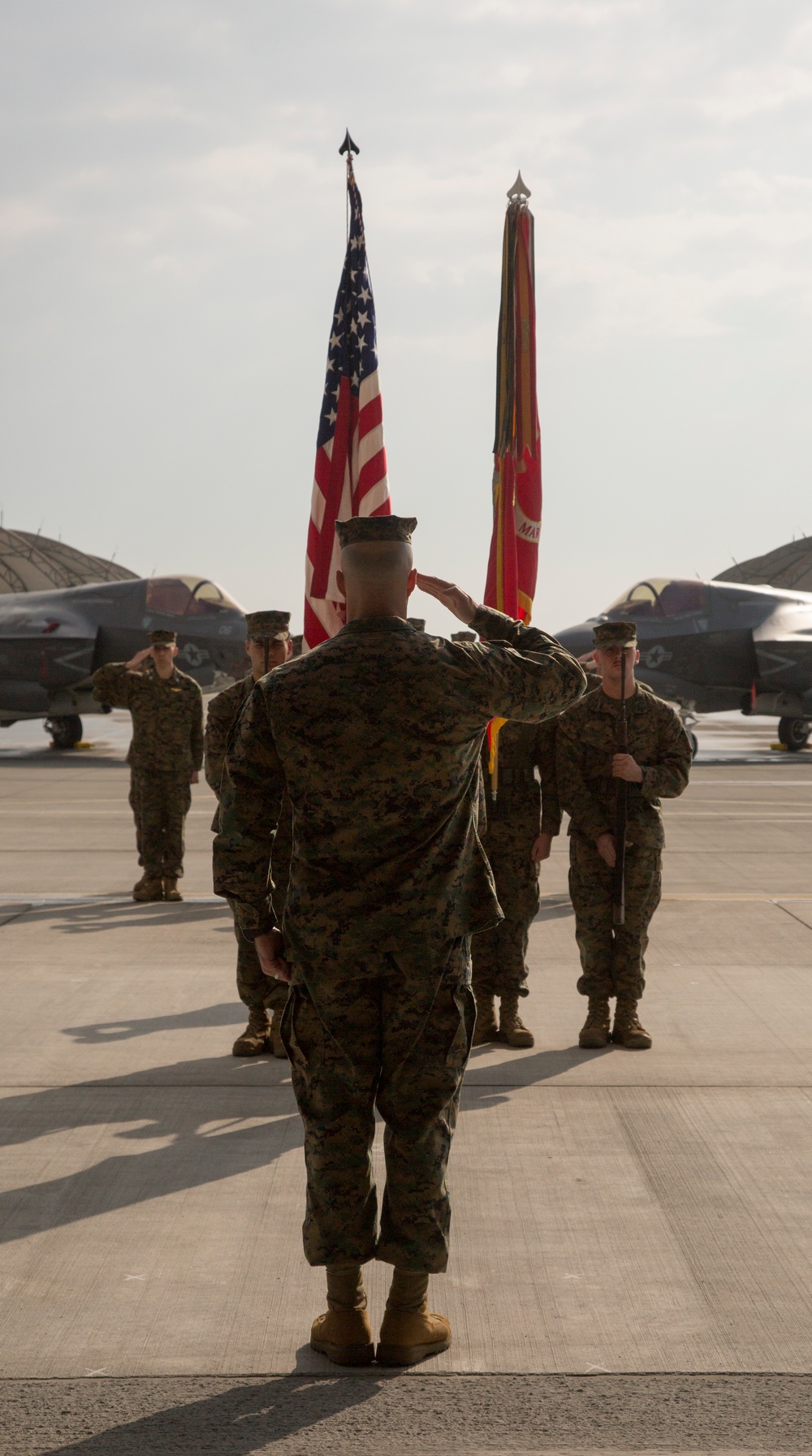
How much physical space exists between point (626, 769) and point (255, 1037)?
82.5 inches

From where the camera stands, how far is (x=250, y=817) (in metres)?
3.35

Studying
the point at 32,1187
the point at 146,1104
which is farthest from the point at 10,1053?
the point at 32,1187

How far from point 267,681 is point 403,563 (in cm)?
46

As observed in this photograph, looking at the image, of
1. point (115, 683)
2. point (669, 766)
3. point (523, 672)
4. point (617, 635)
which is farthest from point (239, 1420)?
point (115, 683)

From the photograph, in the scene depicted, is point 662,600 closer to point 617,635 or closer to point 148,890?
point 148,890

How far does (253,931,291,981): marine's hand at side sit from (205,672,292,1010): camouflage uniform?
178 centimetres

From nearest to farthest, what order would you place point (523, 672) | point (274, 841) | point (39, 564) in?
point (523, 672)
point (274, 841)
point (39, 564)

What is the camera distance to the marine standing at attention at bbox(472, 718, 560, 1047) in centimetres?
614

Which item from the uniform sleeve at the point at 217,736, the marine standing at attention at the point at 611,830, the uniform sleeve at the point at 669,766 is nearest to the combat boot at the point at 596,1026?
the marine standing at attention at the point at 611,830

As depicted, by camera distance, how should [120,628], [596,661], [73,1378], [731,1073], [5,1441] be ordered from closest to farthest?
[5,1441] → [73,1378] → [731,1073] → [596,661] → [120,628]

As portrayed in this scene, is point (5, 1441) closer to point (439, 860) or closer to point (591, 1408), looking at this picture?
point (591, 1408)

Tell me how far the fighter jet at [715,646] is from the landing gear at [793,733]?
5.85 feet

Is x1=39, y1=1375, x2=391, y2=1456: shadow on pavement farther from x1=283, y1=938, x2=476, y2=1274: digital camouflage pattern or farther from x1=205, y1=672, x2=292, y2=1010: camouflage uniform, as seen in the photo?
x1=205, y1=672, x2=292, y2=1010: camouflage uniform

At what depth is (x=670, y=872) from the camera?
11.3 meters
